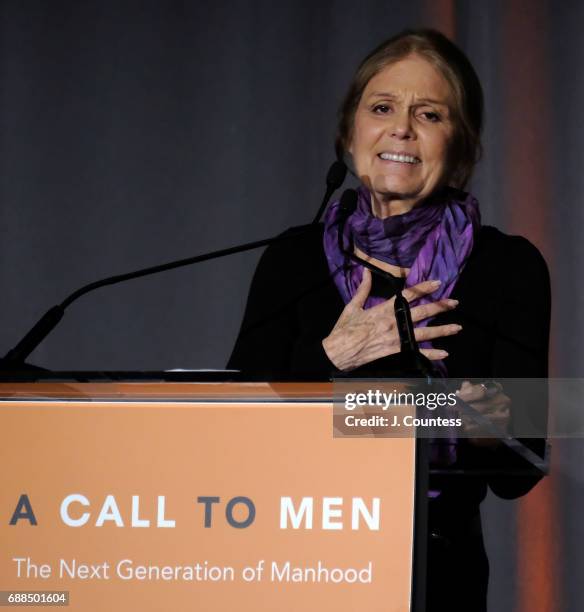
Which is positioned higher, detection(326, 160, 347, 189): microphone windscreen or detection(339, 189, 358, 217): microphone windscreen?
detection(326, 160, 347, 189): microphone windscreen

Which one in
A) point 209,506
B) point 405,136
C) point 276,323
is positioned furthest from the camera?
point 405,136

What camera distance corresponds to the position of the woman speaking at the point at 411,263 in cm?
161

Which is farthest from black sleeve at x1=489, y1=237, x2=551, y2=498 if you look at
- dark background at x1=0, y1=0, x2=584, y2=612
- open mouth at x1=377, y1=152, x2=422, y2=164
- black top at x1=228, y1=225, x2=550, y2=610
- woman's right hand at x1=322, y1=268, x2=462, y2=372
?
dark background at x1=0, y1=0, x2=584, y2=612

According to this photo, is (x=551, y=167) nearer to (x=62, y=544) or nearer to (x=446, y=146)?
(x=446, y=146)

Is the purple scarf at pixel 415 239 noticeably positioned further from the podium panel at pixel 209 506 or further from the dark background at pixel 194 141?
the podium panel at pixel 209 506

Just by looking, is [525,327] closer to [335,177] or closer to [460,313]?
[460,313]

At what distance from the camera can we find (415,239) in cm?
190

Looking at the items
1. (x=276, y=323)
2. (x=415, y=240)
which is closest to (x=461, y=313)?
(x=415, y=240)

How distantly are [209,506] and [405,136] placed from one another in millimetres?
1092

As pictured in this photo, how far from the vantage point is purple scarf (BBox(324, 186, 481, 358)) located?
181 centimetres

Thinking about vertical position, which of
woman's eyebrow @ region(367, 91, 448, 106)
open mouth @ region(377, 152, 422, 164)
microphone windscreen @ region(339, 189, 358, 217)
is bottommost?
microphone windscreen @ region(339, 189, 358, 217)

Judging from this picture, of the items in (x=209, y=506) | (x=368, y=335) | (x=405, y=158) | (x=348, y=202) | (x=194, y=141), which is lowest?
(x=209, y=506)

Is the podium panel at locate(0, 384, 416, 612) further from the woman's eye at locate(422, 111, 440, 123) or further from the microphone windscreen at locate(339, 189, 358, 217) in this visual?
the woman's eye at locate(422, 111, 440, 123)

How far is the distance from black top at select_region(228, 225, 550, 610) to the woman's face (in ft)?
0.49
